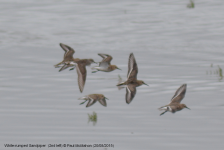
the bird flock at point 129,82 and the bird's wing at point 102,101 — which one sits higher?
the bird flock at point 129,82

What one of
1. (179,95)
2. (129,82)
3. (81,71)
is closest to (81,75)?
(81,71)

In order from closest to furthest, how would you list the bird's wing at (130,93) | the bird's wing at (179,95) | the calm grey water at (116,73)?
1. the bird's wing at (130,93)
2. the calm grey water at (116,73)
3. the bird's wing at (179,95)

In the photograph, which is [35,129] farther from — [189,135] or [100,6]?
[100,6]

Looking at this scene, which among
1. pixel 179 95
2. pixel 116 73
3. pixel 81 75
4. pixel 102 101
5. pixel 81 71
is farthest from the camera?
pixel 116 73

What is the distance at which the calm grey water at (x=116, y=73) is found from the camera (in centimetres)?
1084

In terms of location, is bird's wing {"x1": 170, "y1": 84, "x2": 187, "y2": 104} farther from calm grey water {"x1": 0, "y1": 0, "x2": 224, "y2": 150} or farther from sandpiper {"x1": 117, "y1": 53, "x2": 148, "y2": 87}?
sandpiper {"x1": 117, "y1": 53, "x2": 148, "y2": 87}

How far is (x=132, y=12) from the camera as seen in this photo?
29.0m

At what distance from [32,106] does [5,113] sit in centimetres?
79

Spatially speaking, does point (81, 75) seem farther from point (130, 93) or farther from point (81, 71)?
point (130, 93)

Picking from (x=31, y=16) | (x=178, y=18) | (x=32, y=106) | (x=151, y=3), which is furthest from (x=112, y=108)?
(x=151, y=3)

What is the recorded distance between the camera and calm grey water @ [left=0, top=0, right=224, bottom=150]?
10844 mm

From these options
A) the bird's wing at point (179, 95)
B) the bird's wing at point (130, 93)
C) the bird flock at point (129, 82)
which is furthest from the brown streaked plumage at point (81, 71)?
the bird's wing at point (179, 95)

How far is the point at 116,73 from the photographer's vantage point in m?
16.7

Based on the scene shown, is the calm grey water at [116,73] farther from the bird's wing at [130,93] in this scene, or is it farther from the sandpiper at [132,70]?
the sandpiper at [132,70]
